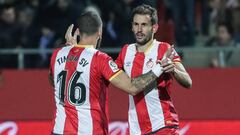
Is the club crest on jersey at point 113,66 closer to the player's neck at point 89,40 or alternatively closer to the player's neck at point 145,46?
the player's neck at point 89,40

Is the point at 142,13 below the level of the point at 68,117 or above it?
above

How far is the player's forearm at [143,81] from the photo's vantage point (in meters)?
7.29

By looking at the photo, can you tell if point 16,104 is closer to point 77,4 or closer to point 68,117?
point 77,4

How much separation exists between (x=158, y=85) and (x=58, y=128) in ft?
3.31

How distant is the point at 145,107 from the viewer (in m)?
7.77

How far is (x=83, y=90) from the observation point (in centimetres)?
732

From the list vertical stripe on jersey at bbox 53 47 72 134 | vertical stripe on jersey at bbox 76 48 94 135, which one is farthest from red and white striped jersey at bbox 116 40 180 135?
vertical stripe on jersey at bbox 53 47 72 134

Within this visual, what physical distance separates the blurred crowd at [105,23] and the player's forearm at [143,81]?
534 cm

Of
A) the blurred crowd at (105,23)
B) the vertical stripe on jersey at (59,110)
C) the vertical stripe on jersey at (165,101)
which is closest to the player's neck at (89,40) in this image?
the vertical stripe on jersey at (59,110)

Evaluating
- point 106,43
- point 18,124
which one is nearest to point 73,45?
point 18,124

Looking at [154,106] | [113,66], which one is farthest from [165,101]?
[113,66]

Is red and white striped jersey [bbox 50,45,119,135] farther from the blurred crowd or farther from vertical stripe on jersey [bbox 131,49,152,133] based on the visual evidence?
the blurred crowd

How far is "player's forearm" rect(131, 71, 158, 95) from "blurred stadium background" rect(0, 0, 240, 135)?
3.10m

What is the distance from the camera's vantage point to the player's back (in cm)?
732
